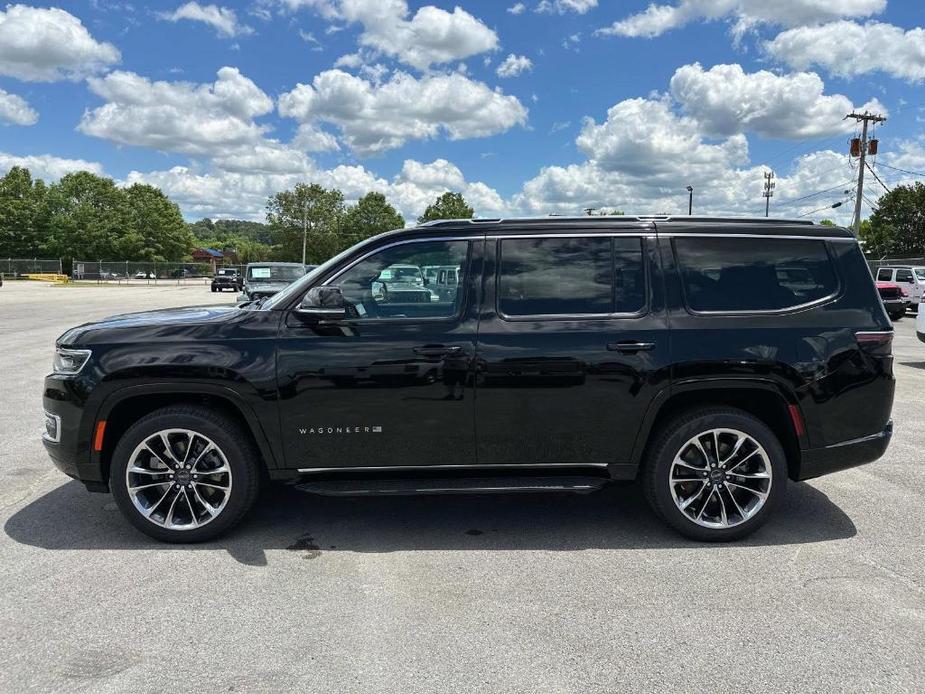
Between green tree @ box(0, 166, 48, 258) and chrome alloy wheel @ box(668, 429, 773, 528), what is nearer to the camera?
chrome alloy wheel @ box(668, 429, 773, 528)

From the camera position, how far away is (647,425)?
3963mm

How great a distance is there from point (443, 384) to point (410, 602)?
119 cm

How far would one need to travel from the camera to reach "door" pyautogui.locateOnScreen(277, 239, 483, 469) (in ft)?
12.7

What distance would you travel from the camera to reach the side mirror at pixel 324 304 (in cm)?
381

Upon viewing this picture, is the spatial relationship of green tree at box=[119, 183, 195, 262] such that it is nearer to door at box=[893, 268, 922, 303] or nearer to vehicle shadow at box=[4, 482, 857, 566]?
door at box=[893, 268, 922, 303]

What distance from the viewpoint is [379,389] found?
3879mm

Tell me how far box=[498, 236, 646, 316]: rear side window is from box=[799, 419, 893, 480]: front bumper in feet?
4.58

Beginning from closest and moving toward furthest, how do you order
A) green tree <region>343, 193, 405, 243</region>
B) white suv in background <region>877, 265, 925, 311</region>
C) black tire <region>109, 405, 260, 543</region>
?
black tire <region>109, 405, 260, 543</region> → white suv in background <region>877, 265, 925, 311</region> → green tree <region>343, 193, 405, 243</region>

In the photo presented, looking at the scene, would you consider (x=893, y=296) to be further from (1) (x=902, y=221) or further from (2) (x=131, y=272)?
(2) (x=131, y=272)

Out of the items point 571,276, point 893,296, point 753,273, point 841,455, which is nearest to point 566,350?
point 571,276

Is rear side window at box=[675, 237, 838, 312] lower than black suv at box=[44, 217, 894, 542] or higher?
higher

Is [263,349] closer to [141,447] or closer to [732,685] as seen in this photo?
[141,447]

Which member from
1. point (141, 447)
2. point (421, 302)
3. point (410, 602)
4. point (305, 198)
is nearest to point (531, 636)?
point (410, 602)

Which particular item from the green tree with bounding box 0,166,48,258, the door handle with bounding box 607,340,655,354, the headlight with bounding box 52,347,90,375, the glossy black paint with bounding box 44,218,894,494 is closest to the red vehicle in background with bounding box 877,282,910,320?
the glossy black paint with bounding box 44,218,894,494
